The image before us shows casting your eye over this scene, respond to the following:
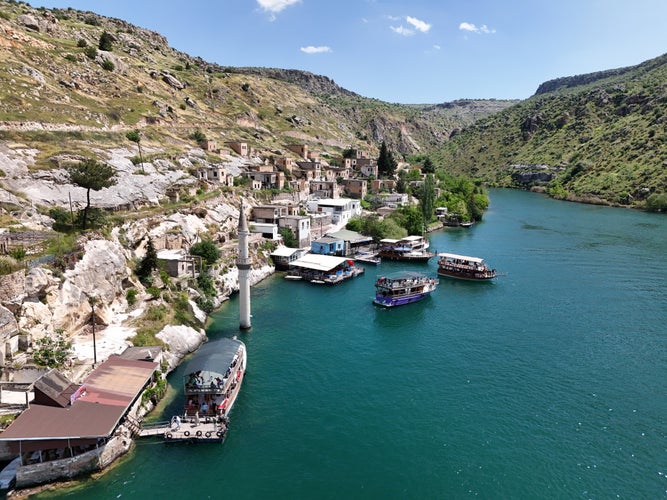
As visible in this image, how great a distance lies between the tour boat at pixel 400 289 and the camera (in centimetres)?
5084

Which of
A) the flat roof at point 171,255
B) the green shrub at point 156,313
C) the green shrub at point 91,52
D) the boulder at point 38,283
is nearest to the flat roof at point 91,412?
the boulder at point 38,283

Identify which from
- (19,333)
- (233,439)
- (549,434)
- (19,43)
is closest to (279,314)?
(233,439)

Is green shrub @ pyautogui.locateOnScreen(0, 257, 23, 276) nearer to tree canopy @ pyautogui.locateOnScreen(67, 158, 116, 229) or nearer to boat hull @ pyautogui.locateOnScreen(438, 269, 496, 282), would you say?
tree canopy @ pyautogui.locateOnScreen(67, 158, 116, 229)

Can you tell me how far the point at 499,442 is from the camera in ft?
87.5

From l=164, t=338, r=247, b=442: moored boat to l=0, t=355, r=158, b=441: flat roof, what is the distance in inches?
115

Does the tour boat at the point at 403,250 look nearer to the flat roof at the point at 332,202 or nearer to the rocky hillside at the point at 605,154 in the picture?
the flat roof at the point at 332,202

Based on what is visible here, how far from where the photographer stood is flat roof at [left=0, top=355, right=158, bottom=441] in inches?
894

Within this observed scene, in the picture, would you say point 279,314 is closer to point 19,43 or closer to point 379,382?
point 379,382

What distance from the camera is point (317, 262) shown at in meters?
60.6

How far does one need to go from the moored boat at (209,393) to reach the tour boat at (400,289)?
72.5 ft

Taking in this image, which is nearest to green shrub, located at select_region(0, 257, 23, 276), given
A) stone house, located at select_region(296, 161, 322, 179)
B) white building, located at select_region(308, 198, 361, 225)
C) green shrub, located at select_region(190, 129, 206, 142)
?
white building, located at select_region(308, 198, 361, 225)

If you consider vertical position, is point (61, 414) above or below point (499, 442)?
above

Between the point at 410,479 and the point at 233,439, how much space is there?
10.6 m

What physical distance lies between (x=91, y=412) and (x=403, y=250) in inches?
2179
